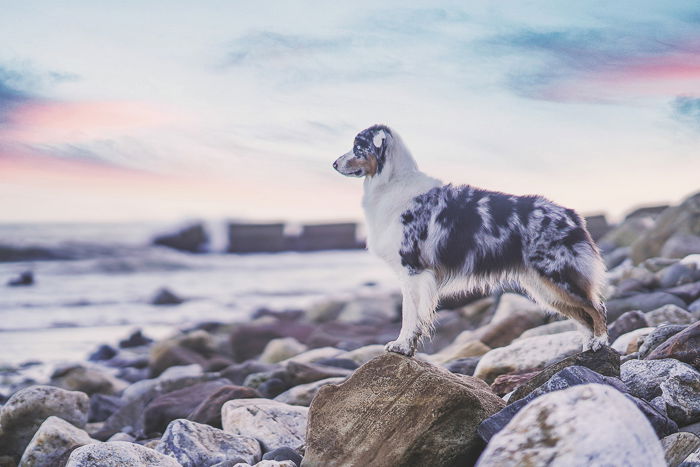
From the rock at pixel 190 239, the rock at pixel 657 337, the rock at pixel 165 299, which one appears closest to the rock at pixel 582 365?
the rock at pixel 657 337

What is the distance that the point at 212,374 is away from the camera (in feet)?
32.9

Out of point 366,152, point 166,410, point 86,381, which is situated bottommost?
point 86,381

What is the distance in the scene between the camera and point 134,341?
1571 cm

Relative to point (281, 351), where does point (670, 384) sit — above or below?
above

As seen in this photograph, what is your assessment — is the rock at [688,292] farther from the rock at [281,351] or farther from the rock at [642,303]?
the rock at [281,351]

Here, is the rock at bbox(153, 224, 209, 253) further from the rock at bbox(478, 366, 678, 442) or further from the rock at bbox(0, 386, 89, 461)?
the rock at bbox(478, 366, 678, 442)

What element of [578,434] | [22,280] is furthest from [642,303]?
[22,280]

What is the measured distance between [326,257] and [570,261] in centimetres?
3059

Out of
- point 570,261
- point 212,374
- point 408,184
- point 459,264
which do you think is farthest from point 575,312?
point 212,374

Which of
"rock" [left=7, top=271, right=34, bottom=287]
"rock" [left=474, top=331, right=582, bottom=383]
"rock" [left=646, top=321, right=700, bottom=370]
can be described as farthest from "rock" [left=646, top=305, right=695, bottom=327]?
"rock" [left=7, top=271, right=34, bottom=287]

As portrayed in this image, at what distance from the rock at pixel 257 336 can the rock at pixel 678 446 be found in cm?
913

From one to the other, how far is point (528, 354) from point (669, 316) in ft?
6.73

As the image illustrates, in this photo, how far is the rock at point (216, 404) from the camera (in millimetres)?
7410

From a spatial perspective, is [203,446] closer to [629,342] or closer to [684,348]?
[684,348]
